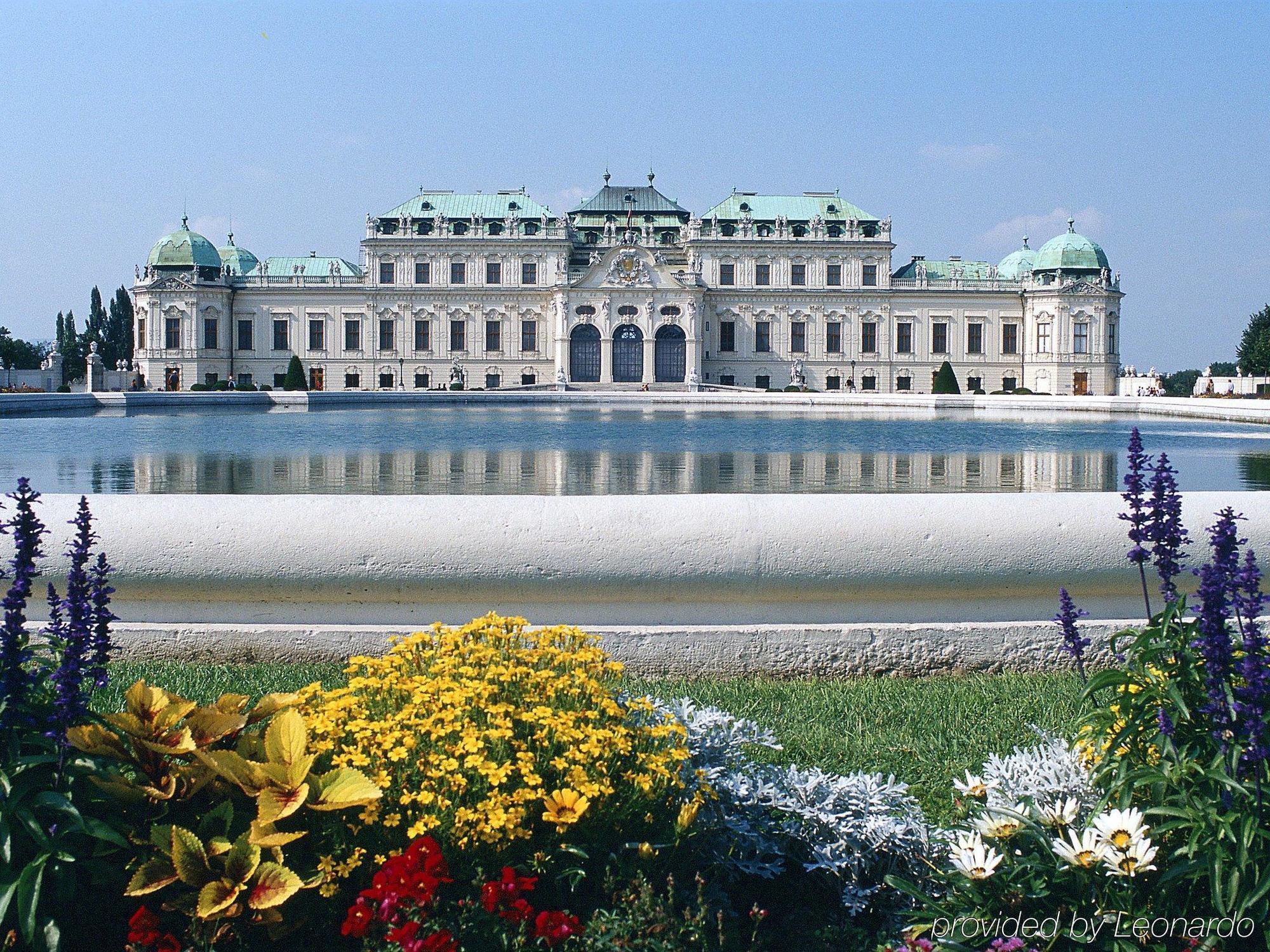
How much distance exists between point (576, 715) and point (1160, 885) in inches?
59.6

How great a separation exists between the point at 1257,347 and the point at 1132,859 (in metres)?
82.8

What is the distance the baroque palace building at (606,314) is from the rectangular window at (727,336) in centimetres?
9

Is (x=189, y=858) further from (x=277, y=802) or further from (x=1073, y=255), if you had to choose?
(x=1073, y=255)

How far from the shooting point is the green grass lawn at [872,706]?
4.06 m

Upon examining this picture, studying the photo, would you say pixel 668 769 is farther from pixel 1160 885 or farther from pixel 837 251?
pixel 837 251

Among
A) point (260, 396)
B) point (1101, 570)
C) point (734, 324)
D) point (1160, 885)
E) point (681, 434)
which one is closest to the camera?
point (1160, 885)

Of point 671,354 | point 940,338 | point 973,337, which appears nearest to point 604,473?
point 671,354

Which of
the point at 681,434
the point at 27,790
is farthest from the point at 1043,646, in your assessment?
the point at 681,434

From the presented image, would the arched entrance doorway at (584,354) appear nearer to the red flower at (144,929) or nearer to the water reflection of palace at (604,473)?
the water reflection of palace at (604,473)

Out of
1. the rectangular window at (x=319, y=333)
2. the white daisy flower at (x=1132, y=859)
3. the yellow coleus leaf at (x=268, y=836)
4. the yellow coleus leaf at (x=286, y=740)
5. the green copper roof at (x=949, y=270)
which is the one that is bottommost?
the white daisy flower at (x=1132, y=859)

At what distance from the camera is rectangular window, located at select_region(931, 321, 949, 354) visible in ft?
250

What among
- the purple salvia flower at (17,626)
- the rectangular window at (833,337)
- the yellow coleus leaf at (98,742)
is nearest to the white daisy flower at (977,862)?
the yellow coleus leaf at (98,742)

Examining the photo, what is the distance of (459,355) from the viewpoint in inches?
2950

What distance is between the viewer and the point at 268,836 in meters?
2.80
